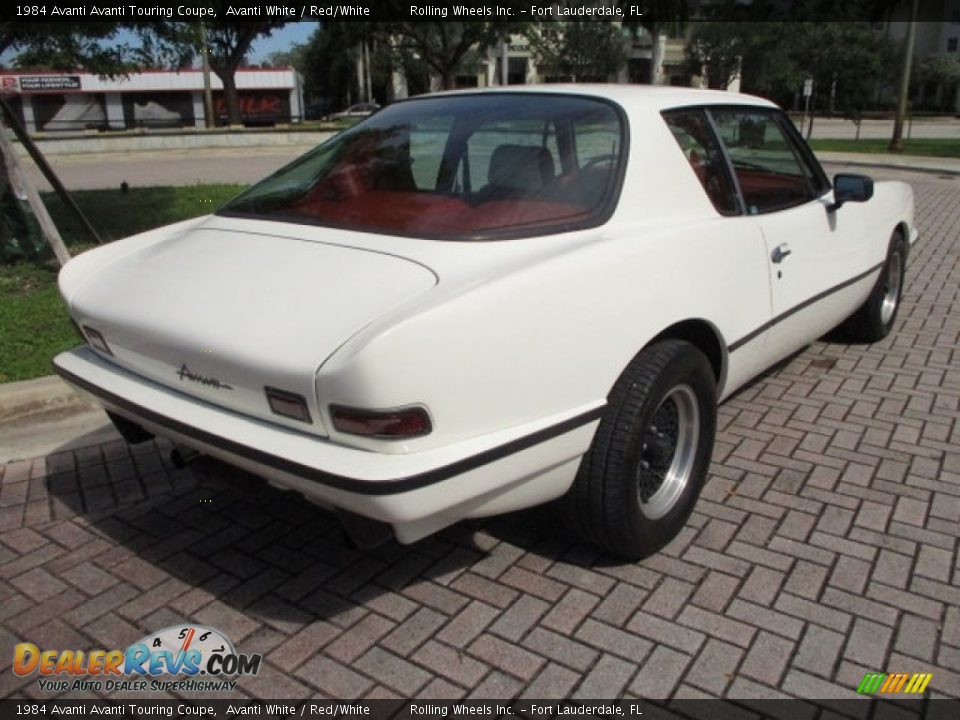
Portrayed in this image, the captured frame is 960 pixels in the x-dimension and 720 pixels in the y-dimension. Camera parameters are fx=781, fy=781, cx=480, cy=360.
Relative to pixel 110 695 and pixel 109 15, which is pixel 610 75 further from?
pixel 110 695

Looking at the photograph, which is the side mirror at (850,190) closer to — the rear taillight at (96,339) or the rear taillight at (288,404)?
the rear taillight at (288,404)

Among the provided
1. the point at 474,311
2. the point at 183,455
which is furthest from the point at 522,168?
the point at 183,455

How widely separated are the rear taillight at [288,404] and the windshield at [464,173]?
71cm

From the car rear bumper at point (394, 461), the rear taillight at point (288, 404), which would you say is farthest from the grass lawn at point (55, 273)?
the rear taillight at point (288, 404)

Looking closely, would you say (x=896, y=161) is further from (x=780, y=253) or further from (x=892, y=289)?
(x=780, y=253)

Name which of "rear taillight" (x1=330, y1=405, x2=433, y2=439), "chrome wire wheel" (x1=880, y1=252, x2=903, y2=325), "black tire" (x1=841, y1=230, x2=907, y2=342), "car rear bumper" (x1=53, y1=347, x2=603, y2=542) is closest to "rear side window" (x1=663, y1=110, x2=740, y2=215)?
"car rear bumper" (x1=53, y1=347, x2=603, y2=542)

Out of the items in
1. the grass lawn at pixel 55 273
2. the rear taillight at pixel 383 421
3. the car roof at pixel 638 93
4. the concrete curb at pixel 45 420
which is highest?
the car roof at pixel 638 93

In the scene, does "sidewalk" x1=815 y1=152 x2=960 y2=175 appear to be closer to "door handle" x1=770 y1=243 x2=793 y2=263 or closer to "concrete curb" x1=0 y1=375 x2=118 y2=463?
"door handle" x1=770 y1=243 x2=793 y2=263

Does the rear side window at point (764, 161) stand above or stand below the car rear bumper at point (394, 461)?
above

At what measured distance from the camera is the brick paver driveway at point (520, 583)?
2271 mm

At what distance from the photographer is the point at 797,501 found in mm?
3188

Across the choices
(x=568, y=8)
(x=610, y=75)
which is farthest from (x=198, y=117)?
(x=610, y=75)

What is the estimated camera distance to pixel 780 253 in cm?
329

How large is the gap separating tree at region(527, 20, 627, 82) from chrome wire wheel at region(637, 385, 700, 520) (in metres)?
57.0
